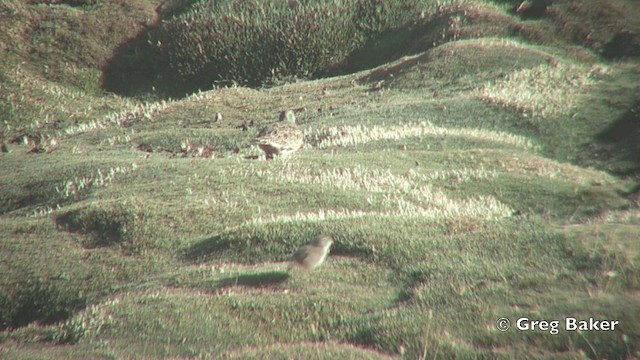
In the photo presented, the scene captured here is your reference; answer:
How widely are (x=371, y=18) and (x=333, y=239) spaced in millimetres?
21257

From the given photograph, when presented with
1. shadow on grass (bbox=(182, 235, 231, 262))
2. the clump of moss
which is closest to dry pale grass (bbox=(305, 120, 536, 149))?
shadow on grass (bbox=(182, 235, 231, 262))

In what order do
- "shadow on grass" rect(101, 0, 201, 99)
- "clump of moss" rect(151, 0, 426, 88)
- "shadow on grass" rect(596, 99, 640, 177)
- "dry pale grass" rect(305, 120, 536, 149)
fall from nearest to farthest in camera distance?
"shadow on grass" rect(596, 99, 640, 177), "dry pale grass" rect(305, 120, 536, 149), "clump of moss" rect(151, 0, 426, 88), "shadow on grass" rect(101, 0, 201, 99)

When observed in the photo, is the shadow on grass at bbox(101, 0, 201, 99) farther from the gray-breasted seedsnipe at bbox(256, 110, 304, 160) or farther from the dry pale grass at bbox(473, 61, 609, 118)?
the gray-breasted seedsnipe at bbox(256, 110, 304, 160)

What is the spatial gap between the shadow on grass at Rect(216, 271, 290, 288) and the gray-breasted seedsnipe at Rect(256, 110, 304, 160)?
5941 millimetres

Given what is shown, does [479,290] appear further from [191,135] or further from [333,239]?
[191,135]

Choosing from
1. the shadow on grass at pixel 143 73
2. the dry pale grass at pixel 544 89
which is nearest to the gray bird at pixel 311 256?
the dry pale grass at pixel 544 89

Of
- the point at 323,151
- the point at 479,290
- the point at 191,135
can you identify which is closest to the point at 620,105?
the point at 323,151

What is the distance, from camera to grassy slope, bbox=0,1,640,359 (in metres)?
6.10

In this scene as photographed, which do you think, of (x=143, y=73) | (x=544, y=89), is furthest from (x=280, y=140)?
(x=143, y=73)

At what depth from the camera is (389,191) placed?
37.1 ft

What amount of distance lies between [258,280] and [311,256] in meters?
0.61

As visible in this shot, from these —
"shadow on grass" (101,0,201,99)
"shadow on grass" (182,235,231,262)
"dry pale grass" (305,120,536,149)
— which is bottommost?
"shadow on grass" (101,0,201,99)

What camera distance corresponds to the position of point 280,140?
44.0 ft

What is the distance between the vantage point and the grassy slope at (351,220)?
6098 millimetres
